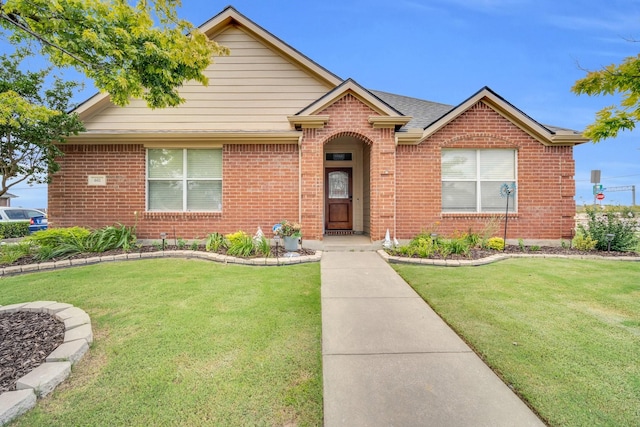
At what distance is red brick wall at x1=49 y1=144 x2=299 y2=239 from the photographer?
8336 millimetres

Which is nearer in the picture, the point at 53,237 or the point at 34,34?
the point at 34,34

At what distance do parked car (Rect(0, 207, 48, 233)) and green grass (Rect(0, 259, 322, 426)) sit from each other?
11.9 m

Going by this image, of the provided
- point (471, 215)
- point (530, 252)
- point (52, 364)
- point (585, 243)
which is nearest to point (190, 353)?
point (52, 364)

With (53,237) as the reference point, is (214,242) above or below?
below

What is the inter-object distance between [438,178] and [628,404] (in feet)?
22.4

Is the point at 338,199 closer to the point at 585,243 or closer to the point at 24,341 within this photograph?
the point at 585,243

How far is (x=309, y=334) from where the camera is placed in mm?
3191

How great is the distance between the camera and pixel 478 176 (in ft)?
28.0

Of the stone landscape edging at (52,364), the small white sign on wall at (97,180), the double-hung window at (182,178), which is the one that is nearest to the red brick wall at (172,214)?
the small white sign on wall at (97,180)

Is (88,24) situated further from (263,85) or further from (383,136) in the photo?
(383,136)

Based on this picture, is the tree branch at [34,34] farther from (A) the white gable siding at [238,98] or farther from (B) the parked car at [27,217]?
(B) the parked car at [27,217]

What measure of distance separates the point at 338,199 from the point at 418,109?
459 centimetres

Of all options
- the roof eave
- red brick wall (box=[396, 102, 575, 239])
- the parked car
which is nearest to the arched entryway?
red brick wall (box=[396, 102, 575, 239])

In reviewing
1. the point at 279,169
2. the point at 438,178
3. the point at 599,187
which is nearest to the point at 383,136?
the point at 438,178
